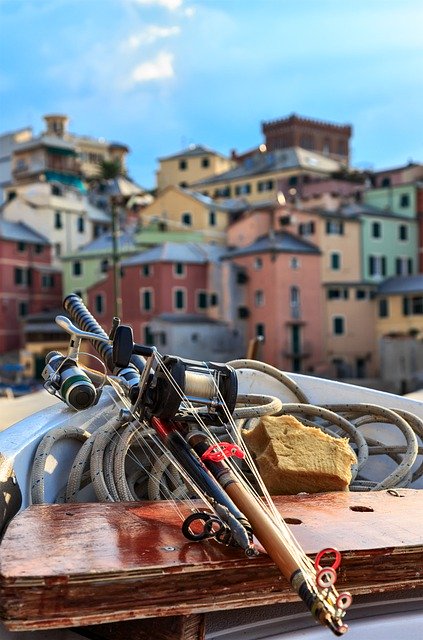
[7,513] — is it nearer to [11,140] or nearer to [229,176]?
[229,176]

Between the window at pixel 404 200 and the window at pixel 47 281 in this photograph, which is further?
the window at pixel 47 281

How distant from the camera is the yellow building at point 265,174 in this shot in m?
57.2

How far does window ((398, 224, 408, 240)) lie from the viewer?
4684 cm

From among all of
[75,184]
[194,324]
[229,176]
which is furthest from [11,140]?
[194,324]

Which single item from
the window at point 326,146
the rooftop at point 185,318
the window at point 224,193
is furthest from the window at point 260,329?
the window at point 326,146

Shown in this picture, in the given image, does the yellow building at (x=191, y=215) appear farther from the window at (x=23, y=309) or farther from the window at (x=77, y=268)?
the window at (x=23, y=309)

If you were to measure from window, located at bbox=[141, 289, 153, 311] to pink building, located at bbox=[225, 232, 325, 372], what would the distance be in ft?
17.0

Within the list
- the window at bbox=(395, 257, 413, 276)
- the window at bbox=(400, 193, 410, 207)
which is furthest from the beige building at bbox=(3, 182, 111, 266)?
the window at bbox=(395, 257, 413, 276)

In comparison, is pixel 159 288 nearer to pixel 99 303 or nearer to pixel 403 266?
pixel 99 303

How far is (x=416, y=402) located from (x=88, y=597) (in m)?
2.71

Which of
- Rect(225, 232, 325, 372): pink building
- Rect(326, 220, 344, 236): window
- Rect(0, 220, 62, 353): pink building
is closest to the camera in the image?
Rect(225, 232, 325, 372): pink building

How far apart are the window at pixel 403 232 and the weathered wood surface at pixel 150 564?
45891 millimetres

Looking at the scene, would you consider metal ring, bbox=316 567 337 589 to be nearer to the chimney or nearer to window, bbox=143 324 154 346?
window, bbox=143 324 154 346

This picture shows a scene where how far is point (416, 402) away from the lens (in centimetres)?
422
